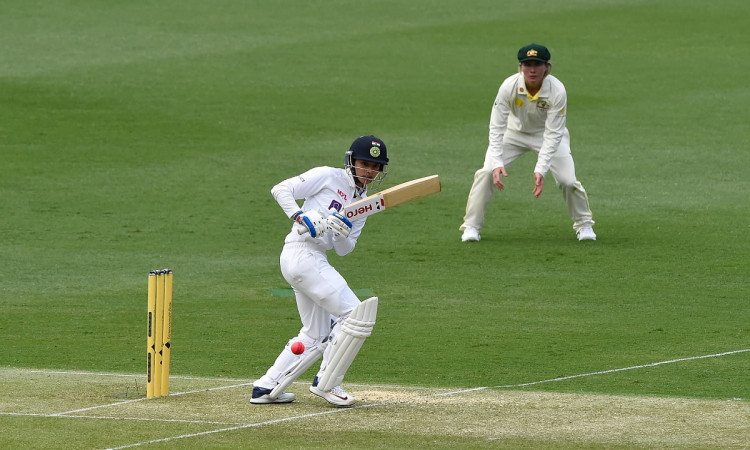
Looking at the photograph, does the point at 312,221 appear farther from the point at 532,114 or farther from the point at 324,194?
the point at 532,114

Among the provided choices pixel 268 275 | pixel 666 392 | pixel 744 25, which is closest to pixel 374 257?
pixel 268 275

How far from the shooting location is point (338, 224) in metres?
8.62

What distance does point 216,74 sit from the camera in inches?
1048

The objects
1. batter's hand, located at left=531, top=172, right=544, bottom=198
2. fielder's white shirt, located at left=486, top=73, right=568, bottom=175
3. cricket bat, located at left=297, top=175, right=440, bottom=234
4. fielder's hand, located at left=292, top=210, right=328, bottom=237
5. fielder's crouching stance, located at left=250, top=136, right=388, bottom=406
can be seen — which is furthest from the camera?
fielder's white shirt, located at left=486, top=73, right=568, bottom=175

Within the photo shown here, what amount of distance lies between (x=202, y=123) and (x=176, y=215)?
5605 mm

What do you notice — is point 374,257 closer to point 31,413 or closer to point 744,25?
point 31,413

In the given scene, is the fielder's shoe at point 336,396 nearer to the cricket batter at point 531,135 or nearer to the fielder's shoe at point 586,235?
the cricket batter at point 531,135

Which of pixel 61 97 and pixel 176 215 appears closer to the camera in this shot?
pixel 176 215

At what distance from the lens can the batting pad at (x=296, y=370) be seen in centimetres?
880

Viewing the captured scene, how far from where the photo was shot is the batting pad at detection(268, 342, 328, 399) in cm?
880

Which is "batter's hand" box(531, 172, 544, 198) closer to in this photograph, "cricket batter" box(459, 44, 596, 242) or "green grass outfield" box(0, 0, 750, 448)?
"cricket batter" box(459, 44, 596, 242)

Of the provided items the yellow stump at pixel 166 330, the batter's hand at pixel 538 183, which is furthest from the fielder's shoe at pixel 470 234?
the yellow stump at pixel 166 330

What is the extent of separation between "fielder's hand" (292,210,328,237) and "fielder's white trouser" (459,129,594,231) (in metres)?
6.89

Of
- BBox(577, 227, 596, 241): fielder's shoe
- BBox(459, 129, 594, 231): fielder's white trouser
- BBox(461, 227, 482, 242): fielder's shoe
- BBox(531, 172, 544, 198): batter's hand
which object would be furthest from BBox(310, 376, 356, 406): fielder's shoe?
BBox(577, 227, 596, 241): fielder's shoe
